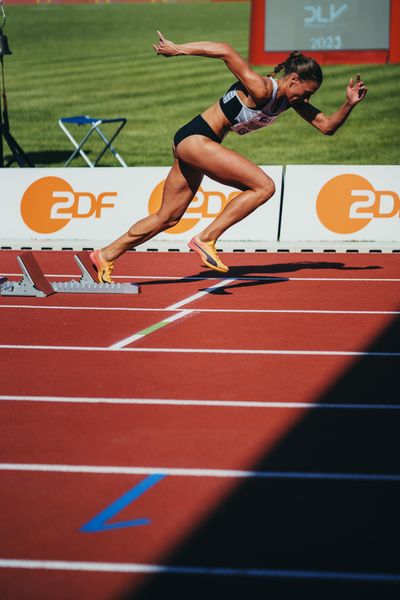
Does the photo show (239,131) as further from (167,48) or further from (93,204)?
(93,204)

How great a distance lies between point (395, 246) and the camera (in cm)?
1384

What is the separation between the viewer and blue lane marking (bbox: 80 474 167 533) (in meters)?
4.88

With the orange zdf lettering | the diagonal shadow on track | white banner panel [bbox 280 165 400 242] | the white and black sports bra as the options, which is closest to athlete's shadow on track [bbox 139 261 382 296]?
white banner panel [bbox 280 165 400 242]

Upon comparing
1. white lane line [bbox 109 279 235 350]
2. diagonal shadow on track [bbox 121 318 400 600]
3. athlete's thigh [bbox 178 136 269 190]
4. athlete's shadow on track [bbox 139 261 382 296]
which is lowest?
athlete's shadow on track [bbox 139 261 382 296]

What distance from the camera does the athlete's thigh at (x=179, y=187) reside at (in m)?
10.2

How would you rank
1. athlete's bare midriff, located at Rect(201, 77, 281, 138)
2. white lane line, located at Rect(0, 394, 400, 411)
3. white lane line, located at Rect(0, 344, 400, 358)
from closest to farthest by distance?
white lane line, located at Rect(0, 394, 400, 411)
white lane line, located at Rect(0, 344, 400, 358)
athlete's bare midriff, located at Rect(201, 77, 281, 138)

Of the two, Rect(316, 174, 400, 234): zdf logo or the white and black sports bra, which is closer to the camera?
the white and black sports bra

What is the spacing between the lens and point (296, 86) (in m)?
9.77

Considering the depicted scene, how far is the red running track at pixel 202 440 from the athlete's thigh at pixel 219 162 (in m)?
1.11

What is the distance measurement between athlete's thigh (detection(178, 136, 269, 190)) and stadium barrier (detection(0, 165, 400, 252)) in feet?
13.4

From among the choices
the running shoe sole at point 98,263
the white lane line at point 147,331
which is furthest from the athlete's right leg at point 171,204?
the white lane line at point 147,331

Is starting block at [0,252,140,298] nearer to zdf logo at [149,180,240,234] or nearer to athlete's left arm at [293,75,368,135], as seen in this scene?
athlete's left arm at [293,75,368,135]

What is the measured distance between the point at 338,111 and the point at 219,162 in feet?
3.89

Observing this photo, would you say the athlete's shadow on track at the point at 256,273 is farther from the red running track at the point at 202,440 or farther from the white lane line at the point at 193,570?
the white lane line at the point at 193,570
